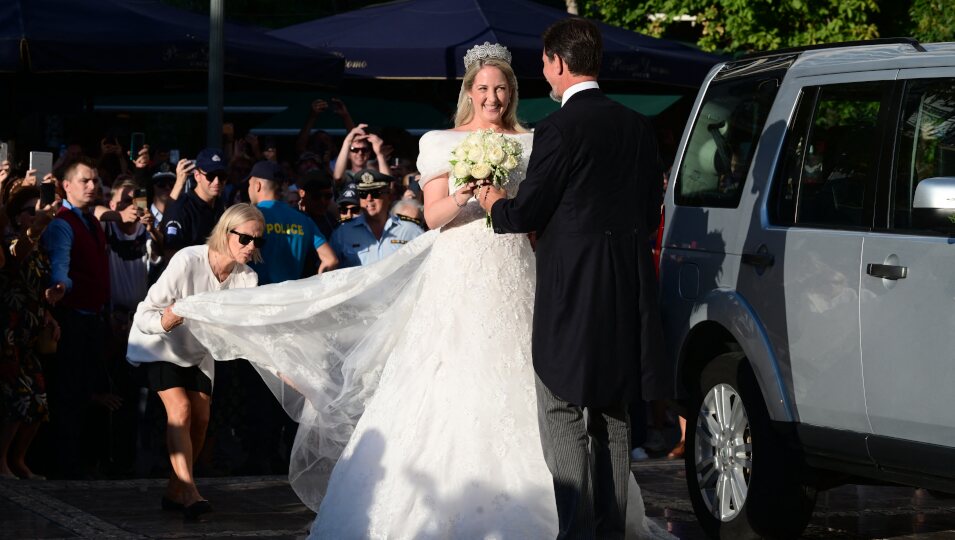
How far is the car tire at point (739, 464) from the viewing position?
7.12m

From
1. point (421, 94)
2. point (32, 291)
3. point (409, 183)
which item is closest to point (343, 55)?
point (409, 183)

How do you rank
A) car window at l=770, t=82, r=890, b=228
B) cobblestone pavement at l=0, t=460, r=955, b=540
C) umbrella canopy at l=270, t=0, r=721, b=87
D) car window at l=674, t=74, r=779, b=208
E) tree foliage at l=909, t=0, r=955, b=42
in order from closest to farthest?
car window at l=770, t=82, r=890, b=228 < car window at l=674, t=74, r=779, b=208 < cobblestone pavement at l=0, t=460, r=955, b=540 < umbrella canopy at l=270, t=0, r=721, b=87 < tree foliage at l=909, t=0, r=955, b=42

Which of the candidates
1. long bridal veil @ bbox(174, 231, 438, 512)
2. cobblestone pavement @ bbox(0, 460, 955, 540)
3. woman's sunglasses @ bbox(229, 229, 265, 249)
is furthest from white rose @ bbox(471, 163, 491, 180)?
cobblestone pavement @ bbox(0, 460, 955, 540)

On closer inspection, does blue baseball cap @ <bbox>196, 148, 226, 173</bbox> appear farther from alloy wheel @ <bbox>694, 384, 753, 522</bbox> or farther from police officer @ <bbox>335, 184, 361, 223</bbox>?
alloy wheel @ <bbox>694, 384, 753, 522</bbox>

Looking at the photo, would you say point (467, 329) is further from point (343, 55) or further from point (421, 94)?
point (421, 94)

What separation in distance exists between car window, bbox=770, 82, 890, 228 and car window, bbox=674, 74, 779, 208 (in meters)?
0.31

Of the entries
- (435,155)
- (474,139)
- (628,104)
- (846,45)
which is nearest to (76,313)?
(435,155)

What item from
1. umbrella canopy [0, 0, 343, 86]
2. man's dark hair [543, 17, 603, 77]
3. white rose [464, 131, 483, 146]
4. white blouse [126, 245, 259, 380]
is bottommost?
white blouse [126, 245, 259, 380]

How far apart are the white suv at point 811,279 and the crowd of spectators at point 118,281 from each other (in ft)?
10.8

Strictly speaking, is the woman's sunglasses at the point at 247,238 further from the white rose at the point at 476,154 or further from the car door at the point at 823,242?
the car door at the point at 823,242

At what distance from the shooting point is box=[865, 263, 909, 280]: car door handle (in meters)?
6.31

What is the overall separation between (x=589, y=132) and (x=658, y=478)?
434 cm

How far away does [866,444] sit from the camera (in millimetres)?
6500

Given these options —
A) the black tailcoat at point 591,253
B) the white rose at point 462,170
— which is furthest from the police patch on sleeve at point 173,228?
the black tailcoat at point 591,253
